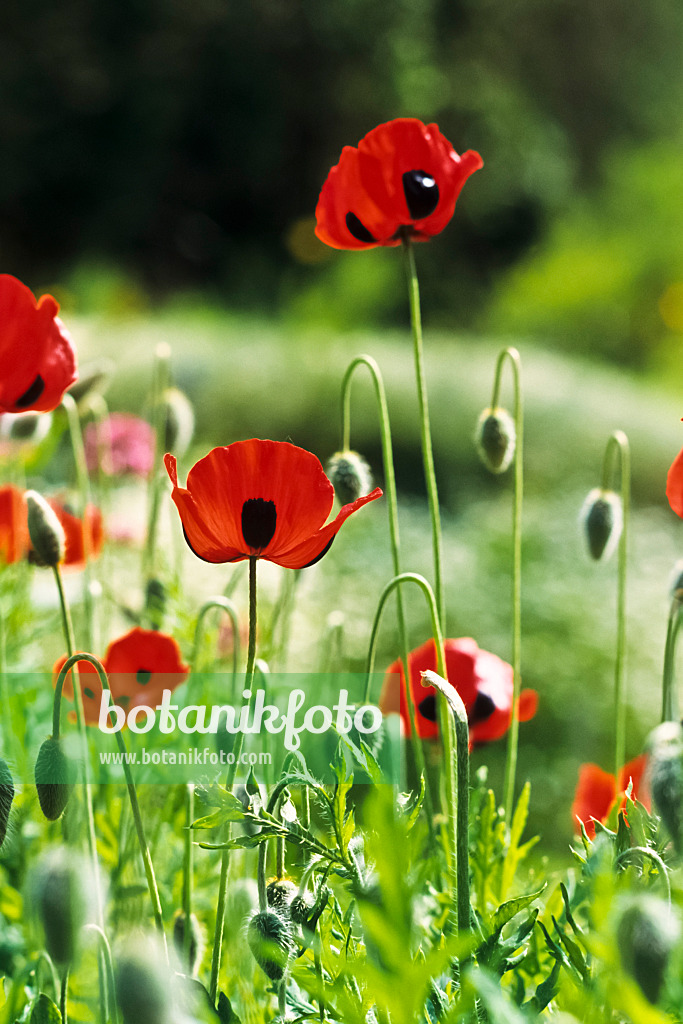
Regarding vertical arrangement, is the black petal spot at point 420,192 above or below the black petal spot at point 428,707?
above

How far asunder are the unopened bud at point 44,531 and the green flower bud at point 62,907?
0.18 m

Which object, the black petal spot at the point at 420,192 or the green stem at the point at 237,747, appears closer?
the green stem at the point at 237,747

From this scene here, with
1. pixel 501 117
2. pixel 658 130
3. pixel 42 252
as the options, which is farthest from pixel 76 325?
pixel 658 130

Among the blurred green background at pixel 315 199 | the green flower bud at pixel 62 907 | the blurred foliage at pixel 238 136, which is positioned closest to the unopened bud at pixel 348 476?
the green flower bud at pixel 62 907

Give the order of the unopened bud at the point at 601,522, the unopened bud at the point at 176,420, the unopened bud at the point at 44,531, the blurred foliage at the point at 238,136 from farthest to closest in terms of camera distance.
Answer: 1. the blurred foliage at the point at 238,136
2. the unopened bud at the point at 176,420
3. the unopened bud at the point at 601,522
4. the unopened bud at the point at 44,531

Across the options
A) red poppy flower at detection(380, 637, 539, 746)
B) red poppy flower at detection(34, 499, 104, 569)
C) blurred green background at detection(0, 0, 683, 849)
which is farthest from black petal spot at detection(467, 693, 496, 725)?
blurred green background at detection(0, 0, 683, 849)

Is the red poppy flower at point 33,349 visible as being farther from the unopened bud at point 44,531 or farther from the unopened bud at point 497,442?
the unopened bud at point 497,442

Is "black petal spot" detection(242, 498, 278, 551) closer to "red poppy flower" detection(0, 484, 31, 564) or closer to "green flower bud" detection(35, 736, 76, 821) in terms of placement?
"green flower bud" detection(35, 736, 76, 821)

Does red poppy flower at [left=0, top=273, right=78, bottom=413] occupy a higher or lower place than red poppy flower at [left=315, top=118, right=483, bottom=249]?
lower

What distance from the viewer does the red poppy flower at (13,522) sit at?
901mm

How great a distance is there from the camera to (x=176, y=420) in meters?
0.90

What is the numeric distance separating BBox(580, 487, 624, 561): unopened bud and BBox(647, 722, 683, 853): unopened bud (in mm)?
358

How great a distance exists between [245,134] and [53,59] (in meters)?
1.48

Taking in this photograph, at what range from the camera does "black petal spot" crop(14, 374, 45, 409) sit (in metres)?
0.56
